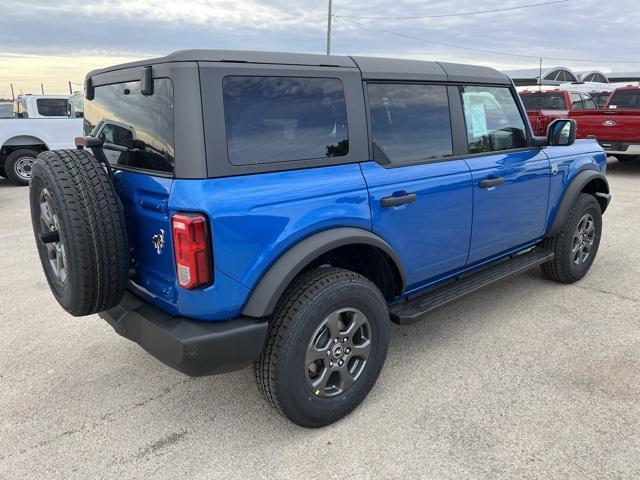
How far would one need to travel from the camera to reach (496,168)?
3428 mm

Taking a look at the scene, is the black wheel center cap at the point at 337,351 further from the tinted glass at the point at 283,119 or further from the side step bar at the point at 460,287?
the tinted glass at the point at 283,119

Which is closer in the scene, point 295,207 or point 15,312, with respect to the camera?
point 295,207

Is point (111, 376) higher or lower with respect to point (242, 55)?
lower

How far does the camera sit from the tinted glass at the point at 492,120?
11.2ft

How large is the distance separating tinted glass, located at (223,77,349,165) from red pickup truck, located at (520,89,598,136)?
10.9 m

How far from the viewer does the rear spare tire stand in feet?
7.32

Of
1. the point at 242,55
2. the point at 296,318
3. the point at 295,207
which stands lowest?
the point at 296,318

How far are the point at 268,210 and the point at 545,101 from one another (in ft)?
41.9

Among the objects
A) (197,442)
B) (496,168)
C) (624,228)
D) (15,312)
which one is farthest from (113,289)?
(624,228)

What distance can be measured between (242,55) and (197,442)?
192cm

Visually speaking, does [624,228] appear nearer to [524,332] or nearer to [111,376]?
[524,332]

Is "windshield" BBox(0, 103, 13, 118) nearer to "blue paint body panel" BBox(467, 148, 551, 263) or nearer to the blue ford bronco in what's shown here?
the blue ford bronco

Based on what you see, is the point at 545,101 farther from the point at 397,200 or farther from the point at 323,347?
the point at 323,347

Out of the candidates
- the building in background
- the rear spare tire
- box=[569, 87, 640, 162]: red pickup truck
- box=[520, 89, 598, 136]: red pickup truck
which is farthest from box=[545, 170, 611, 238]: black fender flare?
the building in background
